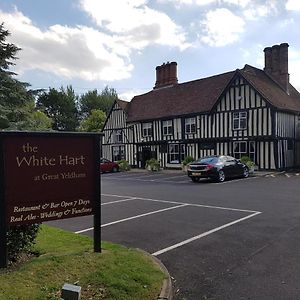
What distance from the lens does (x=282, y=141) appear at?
93.0ft

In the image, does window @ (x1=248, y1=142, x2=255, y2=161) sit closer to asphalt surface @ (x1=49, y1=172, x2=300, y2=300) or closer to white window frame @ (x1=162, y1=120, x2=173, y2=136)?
white window frame @ (x1=162, y1=120, x2=173, y2=136)

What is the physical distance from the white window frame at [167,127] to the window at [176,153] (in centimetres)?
124

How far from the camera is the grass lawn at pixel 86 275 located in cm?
432

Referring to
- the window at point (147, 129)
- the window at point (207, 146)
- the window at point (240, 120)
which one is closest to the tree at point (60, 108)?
the window at point (147, 129)

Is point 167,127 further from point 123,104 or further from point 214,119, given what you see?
point 123,104

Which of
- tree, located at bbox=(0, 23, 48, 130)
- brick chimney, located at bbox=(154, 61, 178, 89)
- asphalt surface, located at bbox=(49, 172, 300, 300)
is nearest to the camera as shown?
asphalt surface, located at bbox=(49, 172, 300, 300)

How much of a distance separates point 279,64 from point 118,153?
18.7m

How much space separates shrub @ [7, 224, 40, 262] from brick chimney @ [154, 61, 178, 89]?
35569 millimetres

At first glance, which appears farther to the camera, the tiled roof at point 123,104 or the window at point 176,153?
the tiled roof at point 123,104

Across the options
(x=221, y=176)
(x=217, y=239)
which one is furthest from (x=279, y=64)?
(x=217, y=239)

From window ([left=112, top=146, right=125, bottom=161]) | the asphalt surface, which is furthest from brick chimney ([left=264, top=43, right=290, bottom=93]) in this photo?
the asphalt surface

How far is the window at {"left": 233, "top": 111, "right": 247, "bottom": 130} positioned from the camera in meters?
28.9

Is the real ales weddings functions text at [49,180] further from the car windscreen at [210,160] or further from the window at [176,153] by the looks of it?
the window at [176,153]

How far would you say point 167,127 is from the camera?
116ft
